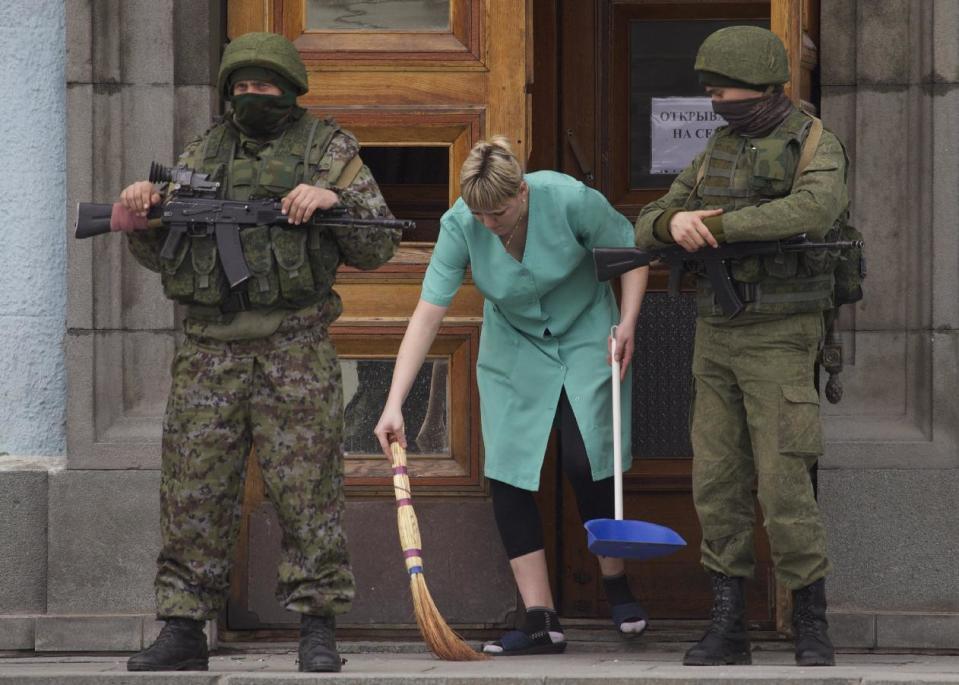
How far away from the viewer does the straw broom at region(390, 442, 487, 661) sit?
233 inches

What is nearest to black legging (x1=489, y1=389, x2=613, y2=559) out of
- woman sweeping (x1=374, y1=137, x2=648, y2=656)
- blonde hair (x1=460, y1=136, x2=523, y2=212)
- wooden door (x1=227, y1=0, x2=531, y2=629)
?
woman sweeping (x1=374, y1=137, x2=648, y2=656)

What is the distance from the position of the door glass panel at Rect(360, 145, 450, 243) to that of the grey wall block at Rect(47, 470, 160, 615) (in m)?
1.31

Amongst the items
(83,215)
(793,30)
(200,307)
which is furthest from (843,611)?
(83,215)

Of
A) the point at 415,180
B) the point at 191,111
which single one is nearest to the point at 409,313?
the point at 415,180

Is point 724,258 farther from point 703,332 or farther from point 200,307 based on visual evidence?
point 200,307

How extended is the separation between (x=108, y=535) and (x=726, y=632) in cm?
218

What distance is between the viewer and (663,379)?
7.48 m

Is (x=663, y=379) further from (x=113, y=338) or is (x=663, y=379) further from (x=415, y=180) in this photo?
(x=113, y=338)

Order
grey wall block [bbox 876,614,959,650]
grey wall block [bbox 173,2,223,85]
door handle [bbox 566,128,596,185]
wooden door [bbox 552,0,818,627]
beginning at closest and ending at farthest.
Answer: grey wall block [bbox 876,614,959,650] → grey wall block [bbox 173,2,223,85] → wooden door [bbox 552,0,818,627] → door handle [bbox 566,128,596,185]

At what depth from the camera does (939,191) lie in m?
6.73

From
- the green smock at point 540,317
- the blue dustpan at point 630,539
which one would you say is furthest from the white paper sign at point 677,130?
the blue dustpan at point 630,539

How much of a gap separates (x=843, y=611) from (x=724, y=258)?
1.50 metres

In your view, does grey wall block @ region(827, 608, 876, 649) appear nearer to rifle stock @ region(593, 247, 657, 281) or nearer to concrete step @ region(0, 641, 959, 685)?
concrete step @ region(0, 641, 959, 685)

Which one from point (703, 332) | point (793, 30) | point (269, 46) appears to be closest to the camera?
point (269, 46)
